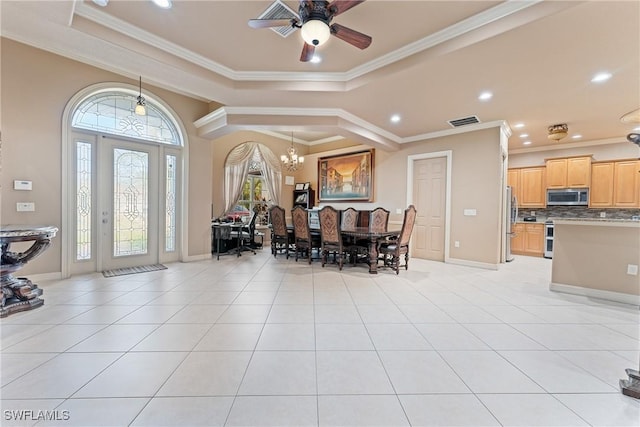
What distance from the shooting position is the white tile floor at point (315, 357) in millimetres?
1398

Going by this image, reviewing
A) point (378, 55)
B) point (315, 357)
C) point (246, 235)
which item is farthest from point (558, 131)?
point (246, 235)

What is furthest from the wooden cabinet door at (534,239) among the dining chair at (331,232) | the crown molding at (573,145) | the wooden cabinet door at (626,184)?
the dining chair at (331,232)

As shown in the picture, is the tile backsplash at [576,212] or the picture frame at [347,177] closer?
Answer: the tile backsplash at [576,212]

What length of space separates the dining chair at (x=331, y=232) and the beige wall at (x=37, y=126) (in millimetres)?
3968

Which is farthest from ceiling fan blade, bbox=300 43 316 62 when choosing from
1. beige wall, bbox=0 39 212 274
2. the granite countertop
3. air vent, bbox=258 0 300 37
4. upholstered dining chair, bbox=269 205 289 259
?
the granite countertop

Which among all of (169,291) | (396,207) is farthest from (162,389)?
(396,207)

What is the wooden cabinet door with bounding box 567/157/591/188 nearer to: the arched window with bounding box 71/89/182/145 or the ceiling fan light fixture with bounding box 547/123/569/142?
the ceiling fan light fixture with bounding box 547/123/569/142

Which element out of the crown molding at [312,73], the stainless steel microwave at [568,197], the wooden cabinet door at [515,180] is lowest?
the stainless steel microwave at [568,197]

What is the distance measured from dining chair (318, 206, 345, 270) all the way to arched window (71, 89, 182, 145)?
3232 mm

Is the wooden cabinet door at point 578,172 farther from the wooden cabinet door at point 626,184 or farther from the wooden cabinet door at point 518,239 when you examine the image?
the wooden cabinet door at point 518,239

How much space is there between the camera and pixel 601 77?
10.5 feet

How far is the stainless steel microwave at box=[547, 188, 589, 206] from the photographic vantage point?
6051 mm

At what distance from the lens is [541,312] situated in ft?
9.30

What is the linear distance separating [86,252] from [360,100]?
4954 millimetres
